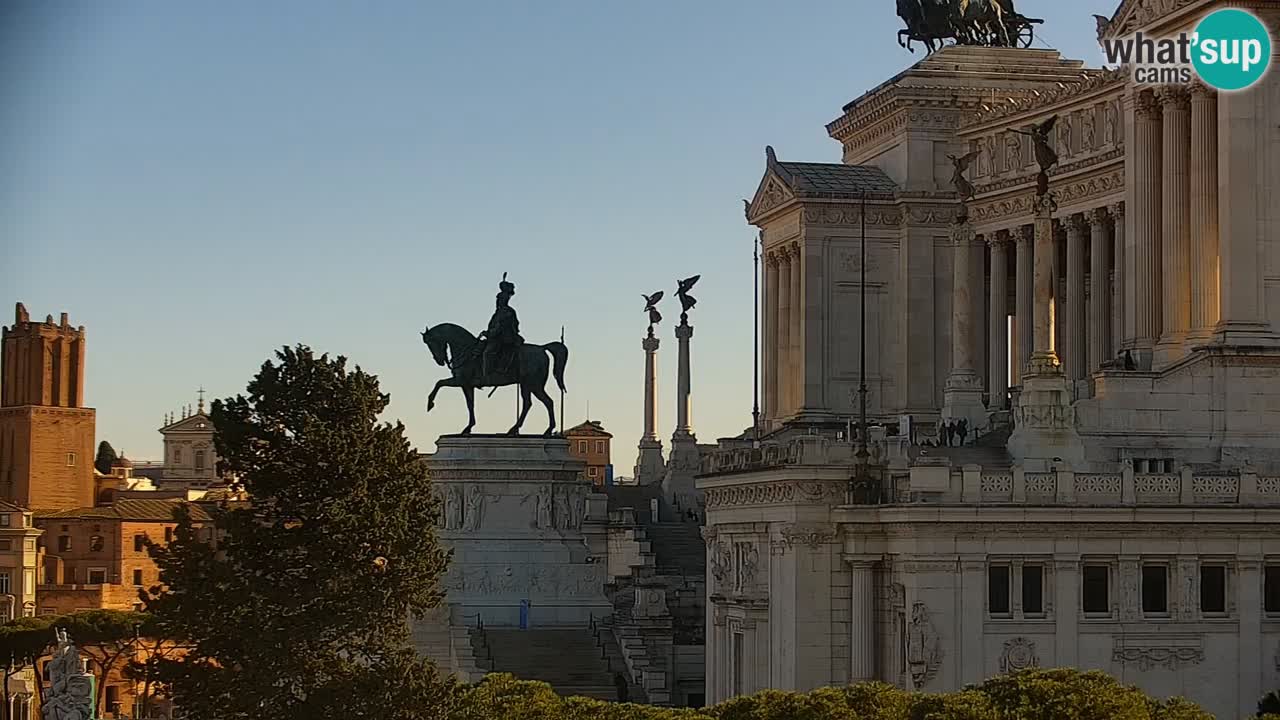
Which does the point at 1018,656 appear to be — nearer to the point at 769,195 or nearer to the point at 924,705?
the point at 924,705

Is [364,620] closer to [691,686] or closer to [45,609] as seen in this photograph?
[691,686]

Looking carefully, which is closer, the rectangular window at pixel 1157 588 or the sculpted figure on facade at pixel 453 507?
the rectangular window at pixel 1157 588

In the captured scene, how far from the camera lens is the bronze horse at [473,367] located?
10850 centimetres

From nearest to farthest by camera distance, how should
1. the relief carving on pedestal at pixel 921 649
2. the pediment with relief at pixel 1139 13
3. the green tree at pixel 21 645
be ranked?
1. the relief carving on pedestal at pixel 921 649
2. the pediment with relief at pixel 1139 13
3. the green tree at pixel 21 645

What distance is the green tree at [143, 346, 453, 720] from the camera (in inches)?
2317

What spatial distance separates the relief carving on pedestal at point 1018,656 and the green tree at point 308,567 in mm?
13582

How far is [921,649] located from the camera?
6444 centimetres

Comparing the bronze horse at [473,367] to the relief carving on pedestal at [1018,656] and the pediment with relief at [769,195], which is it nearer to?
the pediment with relief at [769,195]

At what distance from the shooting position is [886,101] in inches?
4026

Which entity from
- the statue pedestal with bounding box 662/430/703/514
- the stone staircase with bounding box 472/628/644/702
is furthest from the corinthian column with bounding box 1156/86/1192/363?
the statue pedestal with bounding box 662/430/703/514

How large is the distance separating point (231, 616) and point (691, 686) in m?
31.4

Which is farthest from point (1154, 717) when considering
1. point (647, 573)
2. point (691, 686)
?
point (647, 573)

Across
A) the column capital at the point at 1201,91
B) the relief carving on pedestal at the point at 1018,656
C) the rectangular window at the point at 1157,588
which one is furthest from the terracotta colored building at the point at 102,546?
the rectangular window at the point at 1157,588

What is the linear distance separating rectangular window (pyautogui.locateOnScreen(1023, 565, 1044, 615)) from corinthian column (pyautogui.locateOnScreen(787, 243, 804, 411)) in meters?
37.6
